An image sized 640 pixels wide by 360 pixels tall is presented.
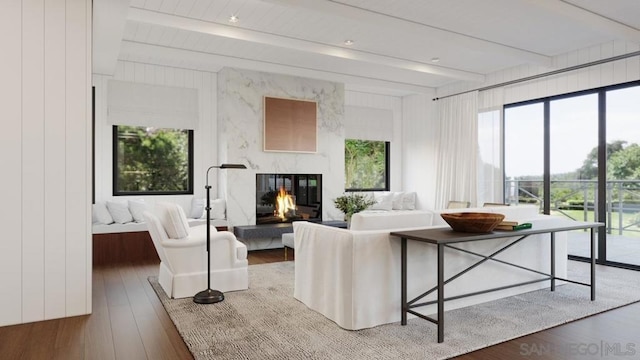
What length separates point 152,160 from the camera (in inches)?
247

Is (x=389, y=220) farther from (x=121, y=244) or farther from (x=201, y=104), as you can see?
(x=201, y=104)

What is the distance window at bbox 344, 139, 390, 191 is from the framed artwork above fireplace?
154 cm

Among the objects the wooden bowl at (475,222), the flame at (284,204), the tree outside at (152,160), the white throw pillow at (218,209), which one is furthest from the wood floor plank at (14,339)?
the flame at (284,204)

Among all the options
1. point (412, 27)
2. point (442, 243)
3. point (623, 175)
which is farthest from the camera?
point (623, 175)

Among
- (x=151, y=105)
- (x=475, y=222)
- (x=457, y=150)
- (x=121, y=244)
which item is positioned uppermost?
(x=151, y=105)

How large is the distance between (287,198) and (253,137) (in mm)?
1138

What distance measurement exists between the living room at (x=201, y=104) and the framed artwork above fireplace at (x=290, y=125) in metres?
0.15

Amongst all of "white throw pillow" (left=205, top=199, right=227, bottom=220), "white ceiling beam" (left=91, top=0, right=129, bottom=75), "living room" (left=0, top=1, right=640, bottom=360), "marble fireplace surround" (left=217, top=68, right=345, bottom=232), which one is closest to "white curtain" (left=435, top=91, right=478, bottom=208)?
"living room" (left=0, top=1, right=640, bottom=360)

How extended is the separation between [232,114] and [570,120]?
4.72 m

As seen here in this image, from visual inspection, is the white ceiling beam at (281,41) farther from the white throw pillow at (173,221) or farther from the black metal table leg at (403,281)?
the black metal table leg at (403,281)

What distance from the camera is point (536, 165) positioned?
5957mm

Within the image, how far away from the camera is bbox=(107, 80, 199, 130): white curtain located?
19.0 ft

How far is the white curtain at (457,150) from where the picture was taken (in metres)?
6.59

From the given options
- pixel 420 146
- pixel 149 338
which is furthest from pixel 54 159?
pixel 420 146
